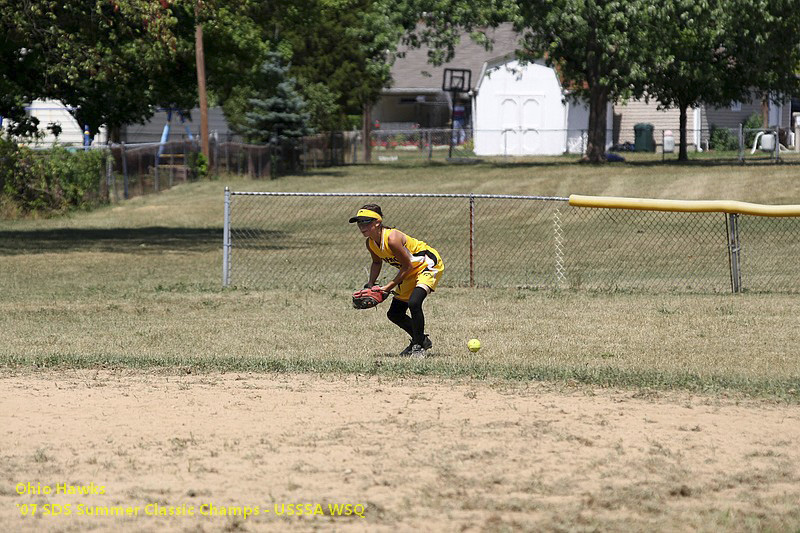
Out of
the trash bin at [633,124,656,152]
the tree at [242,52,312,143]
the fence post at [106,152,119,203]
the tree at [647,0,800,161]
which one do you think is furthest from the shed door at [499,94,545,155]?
the fence post at [106,152,119,203]

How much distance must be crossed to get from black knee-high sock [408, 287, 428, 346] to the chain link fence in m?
4.91

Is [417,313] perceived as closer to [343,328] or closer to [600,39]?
[343,328]

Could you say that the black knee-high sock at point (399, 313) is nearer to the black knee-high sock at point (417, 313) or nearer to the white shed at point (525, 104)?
the black knee-high sock at point (417, 313)

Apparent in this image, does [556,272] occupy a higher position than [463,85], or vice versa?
[463,85]

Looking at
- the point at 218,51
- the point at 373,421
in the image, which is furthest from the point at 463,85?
the point at 373,421

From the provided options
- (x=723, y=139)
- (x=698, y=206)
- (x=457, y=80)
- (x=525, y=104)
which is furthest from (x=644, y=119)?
(x=698, y=206)

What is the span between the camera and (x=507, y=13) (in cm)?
Result: 3884

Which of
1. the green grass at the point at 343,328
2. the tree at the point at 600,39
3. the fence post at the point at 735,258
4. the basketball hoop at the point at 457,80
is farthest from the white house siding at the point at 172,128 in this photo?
the fence post at the point at 735,258

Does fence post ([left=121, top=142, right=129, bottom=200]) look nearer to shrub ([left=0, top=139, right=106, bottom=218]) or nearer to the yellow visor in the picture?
shrub ([left=0, top=139, right=106, bottom=218])

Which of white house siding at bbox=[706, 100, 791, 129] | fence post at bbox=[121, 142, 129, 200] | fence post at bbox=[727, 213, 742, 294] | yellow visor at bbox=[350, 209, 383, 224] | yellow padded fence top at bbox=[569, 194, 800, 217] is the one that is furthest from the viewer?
white house siding at bbox=[706, 100, 791, 129]

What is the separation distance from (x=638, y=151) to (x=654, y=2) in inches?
687

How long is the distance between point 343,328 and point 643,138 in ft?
141

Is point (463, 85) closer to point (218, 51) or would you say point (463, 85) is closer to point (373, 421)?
point (218, 51)

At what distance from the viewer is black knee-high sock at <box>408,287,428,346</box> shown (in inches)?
435
